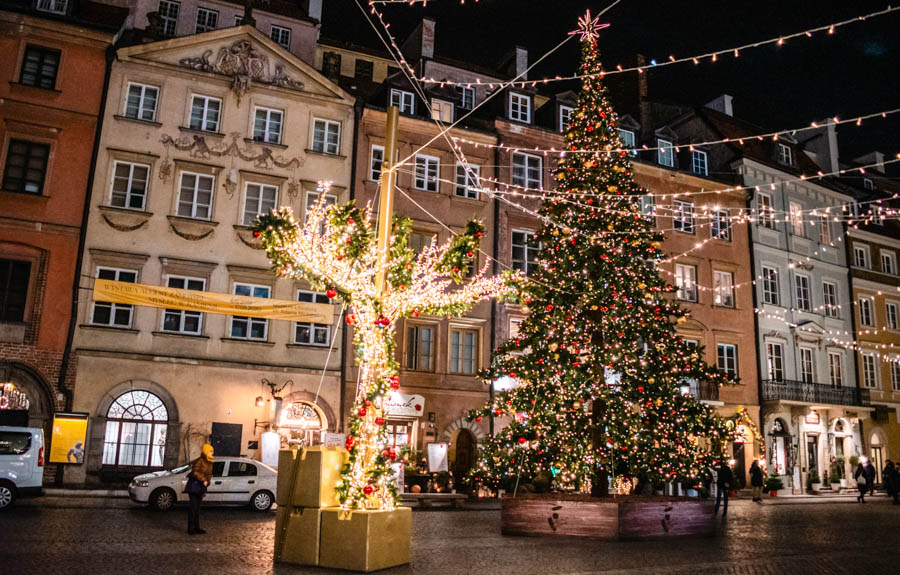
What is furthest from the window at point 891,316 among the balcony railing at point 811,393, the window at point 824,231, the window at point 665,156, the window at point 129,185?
the window at point 129,185

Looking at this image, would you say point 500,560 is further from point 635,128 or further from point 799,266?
point 799,266

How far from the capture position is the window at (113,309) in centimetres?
2205

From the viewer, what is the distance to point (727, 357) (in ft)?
106

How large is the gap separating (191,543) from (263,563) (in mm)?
2354

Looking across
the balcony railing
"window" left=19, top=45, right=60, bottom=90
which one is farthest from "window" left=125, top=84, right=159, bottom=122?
the balcony railing

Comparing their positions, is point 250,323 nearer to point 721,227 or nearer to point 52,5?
point 52,5

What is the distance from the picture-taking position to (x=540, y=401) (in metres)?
15.7

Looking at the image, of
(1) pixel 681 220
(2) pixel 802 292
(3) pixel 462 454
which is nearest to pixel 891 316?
(2) pixel 802 292

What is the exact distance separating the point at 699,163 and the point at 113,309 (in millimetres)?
26193

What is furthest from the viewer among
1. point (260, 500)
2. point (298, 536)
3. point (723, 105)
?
point (723, 105)

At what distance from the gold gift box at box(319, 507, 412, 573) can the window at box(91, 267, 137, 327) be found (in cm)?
1558

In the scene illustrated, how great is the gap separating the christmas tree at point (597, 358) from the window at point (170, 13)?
1854cm

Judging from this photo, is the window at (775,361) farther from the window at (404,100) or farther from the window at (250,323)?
the window at (250,323)

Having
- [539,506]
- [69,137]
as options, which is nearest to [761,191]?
[539,506]
